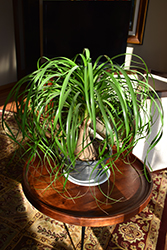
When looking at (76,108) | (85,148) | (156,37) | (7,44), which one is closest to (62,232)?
(85,148)

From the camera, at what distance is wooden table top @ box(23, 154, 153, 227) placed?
663mm

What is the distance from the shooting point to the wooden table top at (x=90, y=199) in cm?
66

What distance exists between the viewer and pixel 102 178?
0.80 metres

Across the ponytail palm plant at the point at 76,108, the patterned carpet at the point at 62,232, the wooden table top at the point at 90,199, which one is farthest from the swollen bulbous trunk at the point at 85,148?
the patterned carpet at the point at 62,232

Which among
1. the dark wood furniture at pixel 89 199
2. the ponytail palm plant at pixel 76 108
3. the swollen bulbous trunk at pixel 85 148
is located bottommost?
the dark wood furniture at pixel 89 199

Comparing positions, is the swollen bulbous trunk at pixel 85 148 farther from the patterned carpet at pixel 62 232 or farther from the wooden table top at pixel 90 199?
the patterned carpet at pixel 62 232

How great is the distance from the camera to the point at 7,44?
311 centimetres

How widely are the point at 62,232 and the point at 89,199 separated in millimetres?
Result: 430

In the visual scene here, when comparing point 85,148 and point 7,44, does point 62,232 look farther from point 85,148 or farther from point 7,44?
point 7,44

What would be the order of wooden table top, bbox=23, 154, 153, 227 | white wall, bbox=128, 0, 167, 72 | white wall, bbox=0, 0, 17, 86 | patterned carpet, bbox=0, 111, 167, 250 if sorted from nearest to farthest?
1. wooden table top, bbox=23, 154, 153, 227
2. patterned carpet, bbox=0, 111, 167, 250
3. white wall, bbox=128, 0, 167, 72
4. white wall, bbox=0, 0, 17, 86

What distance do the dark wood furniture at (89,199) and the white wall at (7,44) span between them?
2.69 meters

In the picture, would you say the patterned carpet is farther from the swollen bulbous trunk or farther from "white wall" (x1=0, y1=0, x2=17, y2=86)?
"white wall" (x1=0, y1=0, x2=17, y2=86)

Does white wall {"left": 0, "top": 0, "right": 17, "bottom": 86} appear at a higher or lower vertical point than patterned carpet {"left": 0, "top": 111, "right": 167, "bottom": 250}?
higher

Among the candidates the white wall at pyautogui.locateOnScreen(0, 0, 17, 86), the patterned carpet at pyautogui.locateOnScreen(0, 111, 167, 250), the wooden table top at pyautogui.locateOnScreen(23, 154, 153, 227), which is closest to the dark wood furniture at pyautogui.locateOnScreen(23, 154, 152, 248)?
the wooden table top at pyautogui.locateOnScreen(23, 154, 153, 227)
